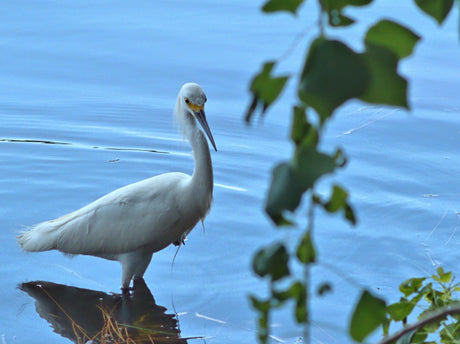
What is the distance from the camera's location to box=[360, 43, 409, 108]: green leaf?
0.58 metres

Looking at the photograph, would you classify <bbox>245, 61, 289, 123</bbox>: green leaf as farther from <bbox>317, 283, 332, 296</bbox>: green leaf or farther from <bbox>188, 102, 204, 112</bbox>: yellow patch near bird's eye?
<bbox>188, 102, 204, 112</bbox>: yellow patch near bird's eye

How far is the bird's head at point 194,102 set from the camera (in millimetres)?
3670

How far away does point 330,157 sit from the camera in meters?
0.60

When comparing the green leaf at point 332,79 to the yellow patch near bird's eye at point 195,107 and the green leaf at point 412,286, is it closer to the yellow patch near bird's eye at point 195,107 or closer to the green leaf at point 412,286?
the green leaf at point 412,286

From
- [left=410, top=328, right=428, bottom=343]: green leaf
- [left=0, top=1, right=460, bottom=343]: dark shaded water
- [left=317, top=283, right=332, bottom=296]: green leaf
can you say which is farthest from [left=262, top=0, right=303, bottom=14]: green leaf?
[left=0, top=1, right=460, bottom=343]: dark shaded water

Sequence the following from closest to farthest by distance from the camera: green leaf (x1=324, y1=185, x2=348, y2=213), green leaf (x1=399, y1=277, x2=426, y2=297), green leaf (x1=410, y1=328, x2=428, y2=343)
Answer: green leaf (x1=324, y1=185, x2=348, y2=213) → green leaf (x1=399, y1=277, x2=426, y2=297) → green leaf (x1=410, y1=328, x2=428, y2=343)

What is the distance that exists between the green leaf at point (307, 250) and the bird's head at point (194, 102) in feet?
9.85

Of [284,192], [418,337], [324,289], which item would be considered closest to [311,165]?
[284,192]

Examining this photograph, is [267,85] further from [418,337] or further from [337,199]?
[418,337]

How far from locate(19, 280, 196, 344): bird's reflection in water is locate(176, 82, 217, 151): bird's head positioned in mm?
853

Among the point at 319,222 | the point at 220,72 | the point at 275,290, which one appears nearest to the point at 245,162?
the point at 319,222

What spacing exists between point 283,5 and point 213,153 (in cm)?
469

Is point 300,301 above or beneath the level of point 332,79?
beneath

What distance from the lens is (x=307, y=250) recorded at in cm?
68
